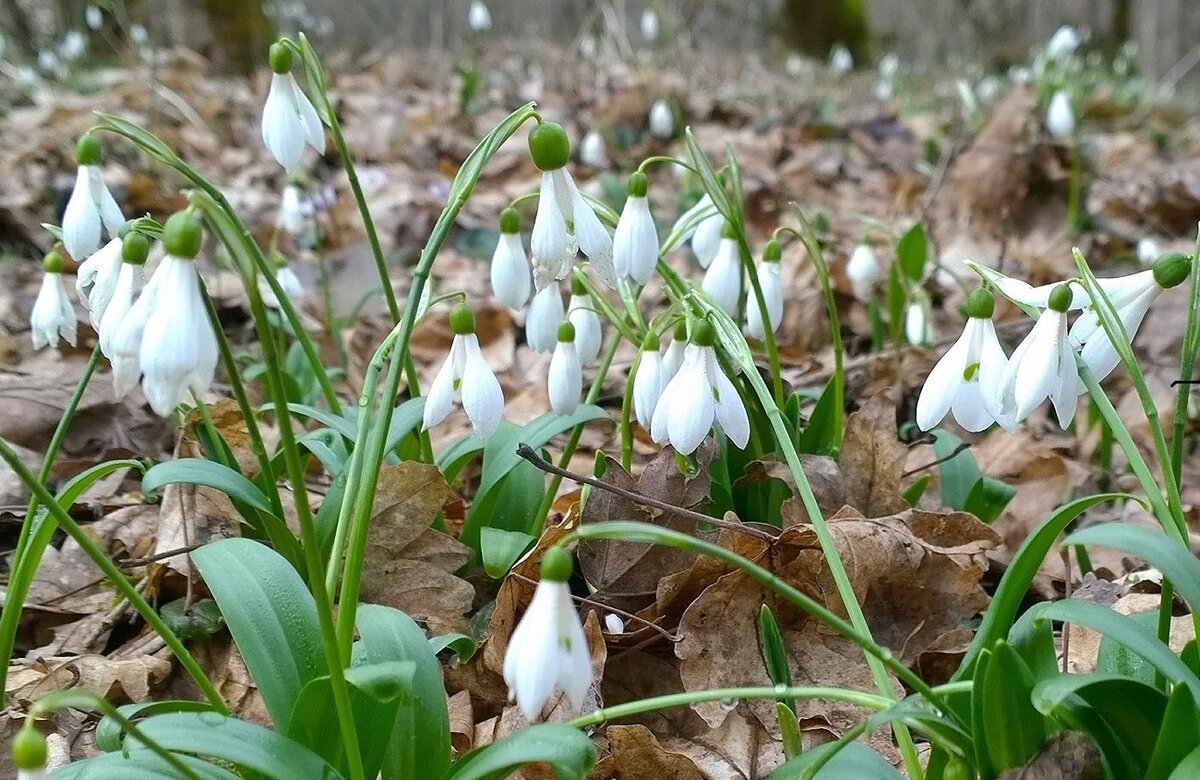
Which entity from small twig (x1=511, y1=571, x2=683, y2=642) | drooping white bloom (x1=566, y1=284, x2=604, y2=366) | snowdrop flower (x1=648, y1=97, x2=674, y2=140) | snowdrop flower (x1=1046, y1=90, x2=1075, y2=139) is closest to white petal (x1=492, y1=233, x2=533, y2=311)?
drooping white bloom (x1=566, y1=284, x2=604, y2=366)

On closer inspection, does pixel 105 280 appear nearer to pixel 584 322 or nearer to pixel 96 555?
pixel 96 555

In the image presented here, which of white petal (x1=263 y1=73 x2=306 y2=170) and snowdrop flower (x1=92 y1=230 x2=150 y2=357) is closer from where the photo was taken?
snowdrop flower (x1=92 y1=230 x2=150 y2=357)

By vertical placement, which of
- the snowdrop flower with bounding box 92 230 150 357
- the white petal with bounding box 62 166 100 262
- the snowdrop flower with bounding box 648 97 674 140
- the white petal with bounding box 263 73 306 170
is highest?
the snowdrop flower with bounding box 648 97 674 140

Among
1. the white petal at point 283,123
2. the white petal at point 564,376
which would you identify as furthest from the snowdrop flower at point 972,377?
the white petal at point 283,123

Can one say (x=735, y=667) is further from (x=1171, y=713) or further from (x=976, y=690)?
(x=1171, y=713)

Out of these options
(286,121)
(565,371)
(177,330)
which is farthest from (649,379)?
(177,330)

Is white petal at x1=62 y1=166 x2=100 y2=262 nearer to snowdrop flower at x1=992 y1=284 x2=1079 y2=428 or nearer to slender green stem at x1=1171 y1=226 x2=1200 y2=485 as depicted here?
snowdrop flower at x1=992 y1=284 x2=1079 y2=428

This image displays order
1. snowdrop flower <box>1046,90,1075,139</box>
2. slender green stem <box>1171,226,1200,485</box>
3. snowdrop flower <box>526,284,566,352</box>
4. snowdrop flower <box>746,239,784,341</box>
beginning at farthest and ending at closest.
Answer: snowdrop flower <box>1046,90,1075,139</box> < snowdrop flower <box>746,239,784,341</box> < snowdrop flower <box>526,284,566,352</box> < slender green stem <box>1171,226,1200,485</box>
